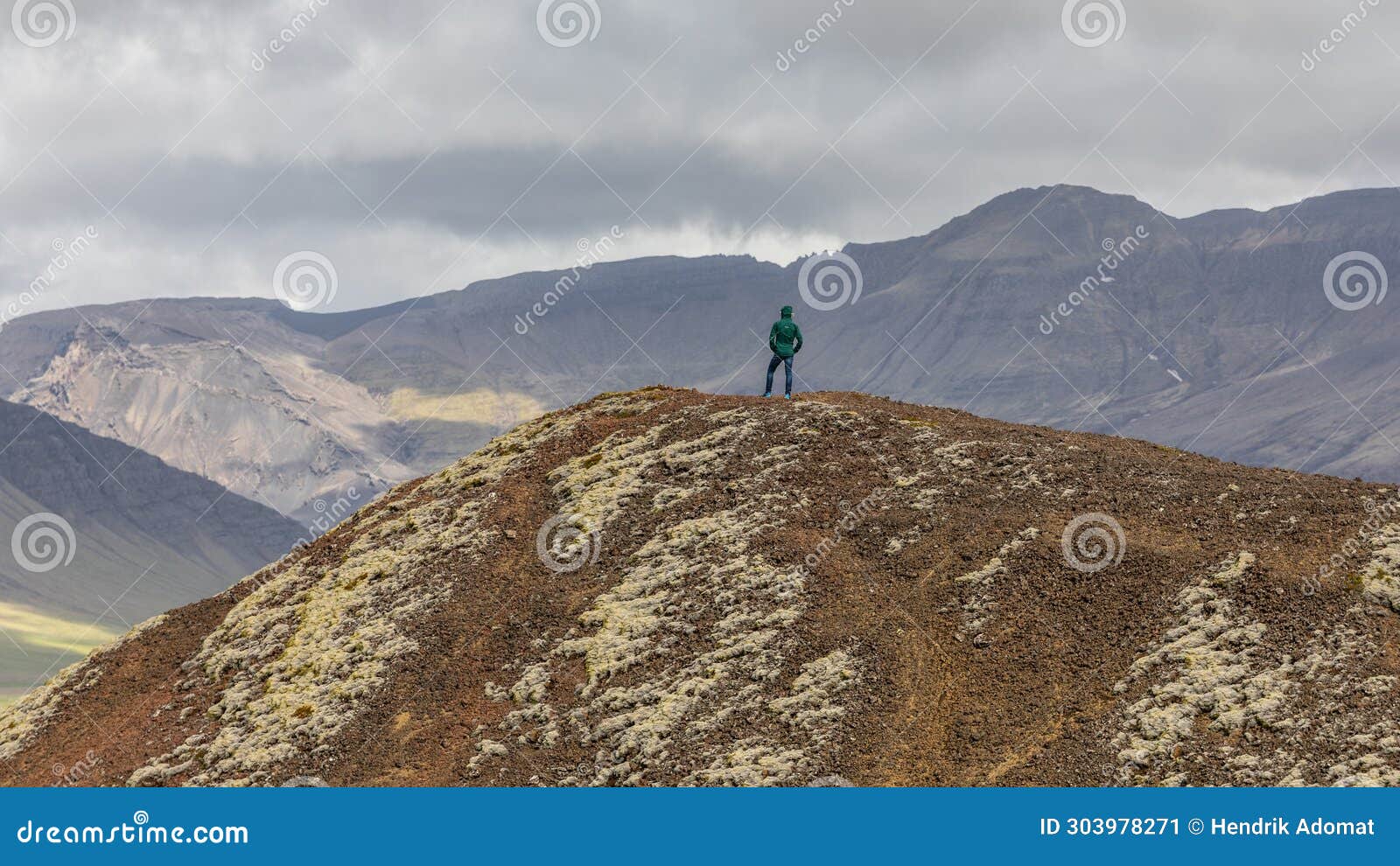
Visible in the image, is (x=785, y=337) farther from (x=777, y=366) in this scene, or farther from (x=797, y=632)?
→ (x=797, y=632)

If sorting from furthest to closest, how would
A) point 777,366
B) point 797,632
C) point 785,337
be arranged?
point 777,366, point 785,337, point 797,632

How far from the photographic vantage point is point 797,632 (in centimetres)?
3325

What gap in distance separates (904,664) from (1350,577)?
10.3 metres

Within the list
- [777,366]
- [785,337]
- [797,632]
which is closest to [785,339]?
[785,337]

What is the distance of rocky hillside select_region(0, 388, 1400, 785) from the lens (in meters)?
28.5

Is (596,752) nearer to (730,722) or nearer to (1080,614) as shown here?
(730,722)

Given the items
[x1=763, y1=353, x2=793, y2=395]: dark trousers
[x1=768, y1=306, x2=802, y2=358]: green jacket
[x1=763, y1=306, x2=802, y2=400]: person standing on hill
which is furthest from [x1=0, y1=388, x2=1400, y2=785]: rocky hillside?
[x1=768, y1=306, x2=802, y2=358]: green jacket

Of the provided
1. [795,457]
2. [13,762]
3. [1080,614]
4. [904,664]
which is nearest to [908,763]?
[904,664]

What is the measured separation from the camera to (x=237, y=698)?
37.5m

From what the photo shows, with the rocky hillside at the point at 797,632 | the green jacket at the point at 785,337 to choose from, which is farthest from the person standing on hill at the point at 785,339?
the rocky hillside at the point at 797,632

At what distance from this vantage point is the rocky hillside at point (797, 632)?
93.5 feet

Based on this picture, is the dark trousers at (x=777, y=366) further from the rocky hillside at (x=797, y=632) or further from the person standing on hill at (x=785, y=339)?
the rocky hillside at (x=797, y=632)

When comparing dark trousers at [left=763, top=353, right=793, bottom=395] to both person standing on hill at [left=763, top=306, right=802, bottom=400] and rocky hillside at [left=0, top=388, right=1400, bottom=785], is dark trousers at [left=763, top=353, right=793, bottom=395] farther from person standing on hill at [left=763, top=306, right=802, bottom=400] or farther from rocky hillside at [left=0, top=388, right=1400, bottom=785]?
rocky hillside at [left=0, top=388, right=1400, bottom=785]

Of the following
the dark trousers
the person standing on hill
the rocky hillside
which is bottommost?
the rocky hillside
